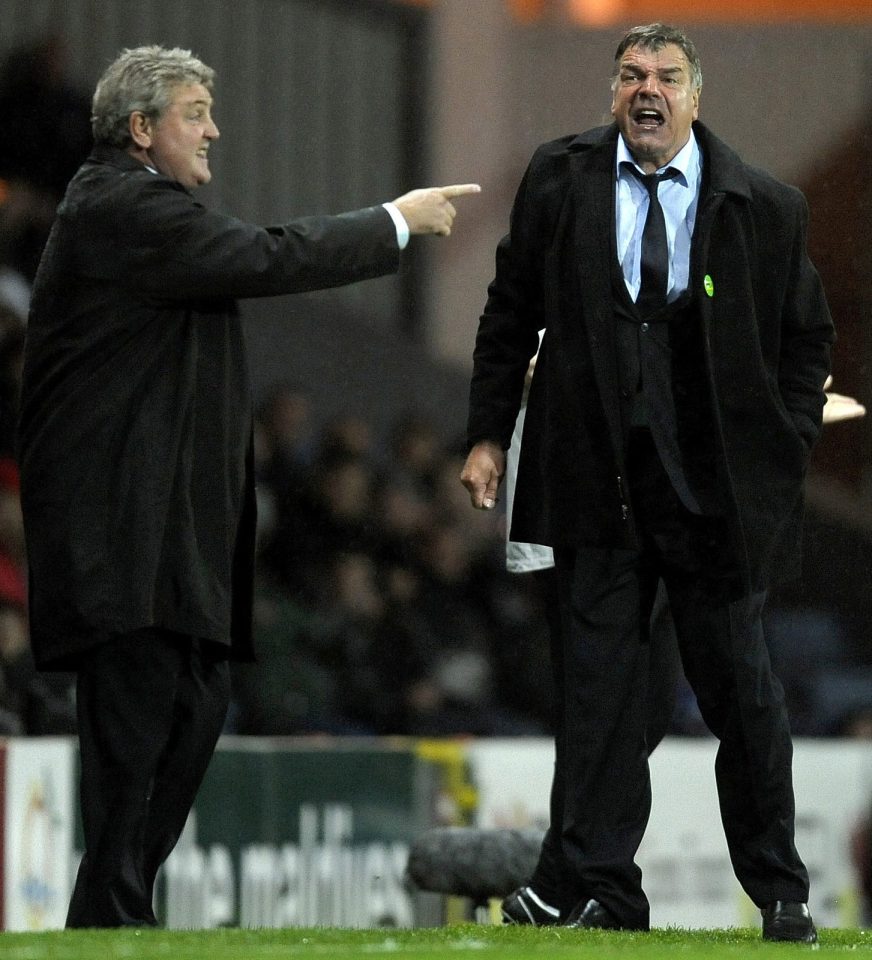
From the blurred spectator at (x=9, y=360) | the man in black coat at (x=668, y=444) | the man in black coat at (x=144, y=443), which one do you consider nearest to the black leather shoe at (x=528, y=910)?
the man in black coat at (x=668, y=444)

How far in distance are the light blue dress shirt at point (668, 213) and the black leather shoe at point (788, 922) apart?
4.12 feet

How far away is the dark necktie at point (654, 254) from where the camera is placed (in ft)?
15.3

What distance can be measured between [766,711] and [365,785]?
161 inches

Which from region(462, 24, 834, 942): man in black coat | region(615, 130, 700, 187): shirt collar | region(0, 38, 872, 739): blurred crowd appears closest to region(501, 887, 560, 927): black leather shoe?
region(462, 24, 834, 942): man in black coat

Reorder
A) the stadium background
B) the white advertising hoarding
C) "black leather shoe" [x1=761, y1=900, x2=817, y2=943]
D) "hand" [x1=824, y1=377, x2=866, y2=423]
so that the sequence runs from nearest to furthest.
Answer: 1. "black leather shoe" [x1=761, y1=900, x2=817, y2=943]
2. "hand" [x1=824, y1=377, x2=866, y2=423]
3. the white advertising hoarding
4. the stadium background

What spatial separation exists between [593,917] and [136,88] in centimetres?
198

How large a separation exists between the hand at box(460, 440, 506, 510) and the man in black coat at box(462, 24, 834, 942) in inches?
4.4

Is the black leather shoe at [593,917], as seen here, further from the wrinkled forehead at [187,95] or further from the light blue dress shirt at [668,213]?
the wrinkled forehead at [187,95]

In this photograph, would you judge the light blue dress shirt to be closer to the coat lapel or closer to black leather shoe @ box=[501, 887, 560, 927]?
the coat lapel

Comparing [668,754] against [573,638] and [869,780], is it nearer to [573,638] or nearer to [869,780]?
[869,780]

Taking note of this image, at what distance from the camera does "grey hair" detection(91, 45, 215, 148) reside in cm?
485

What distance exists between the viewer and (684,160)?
472 cm

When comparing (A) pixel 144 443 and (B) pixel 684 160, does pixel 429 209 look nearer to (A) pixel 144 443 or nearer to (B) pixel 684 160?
(B) pixel 684 160

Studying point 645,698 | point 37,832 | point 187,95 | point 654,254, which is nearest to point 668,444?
point 654,254
